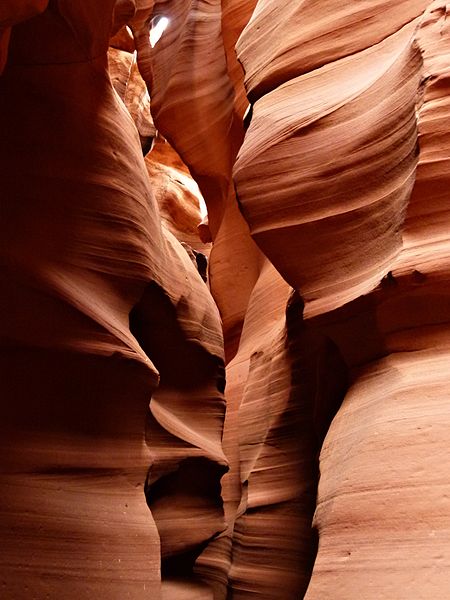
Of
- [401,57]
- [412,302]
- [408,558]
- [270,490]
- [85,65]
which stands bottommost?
[270,490]

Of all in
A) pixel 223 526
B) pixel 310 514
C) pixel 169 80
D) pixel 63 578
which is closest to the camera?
pixel 63 578

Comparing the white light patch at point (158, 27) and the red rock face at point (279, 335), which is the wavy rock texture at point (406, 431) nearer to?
the red rock face at point (279, 335)

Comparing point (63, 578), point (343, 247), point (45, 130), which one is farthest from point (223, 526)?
point (45, 130)

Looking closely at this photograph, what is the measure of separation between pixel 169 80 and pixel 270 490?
4.63 meters

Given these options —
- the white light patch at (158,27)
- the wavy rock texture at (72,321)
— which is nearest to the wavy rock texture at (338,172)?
the wavy rock texture at (72,321)

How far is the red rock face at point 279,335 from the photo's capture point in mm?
2494

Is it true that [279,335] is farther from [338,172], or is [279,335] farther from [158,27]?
[158,27]

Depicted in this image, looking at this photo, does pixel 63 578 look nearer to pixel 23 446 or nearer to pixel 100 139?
pixel 23 446

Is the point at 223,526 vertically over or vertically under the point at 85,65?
under

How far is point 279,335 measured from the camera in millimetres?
4613

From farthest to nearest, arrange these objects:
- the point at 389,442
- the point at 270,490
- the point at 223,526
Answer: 1. the point at 223,526
2. the point at 270,490
3. the point at 389,442

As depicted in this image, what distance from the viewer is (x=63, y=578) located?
295 cm

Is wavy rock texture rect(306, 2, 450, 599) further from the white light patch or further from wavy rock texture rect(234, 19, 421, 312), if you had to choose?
the white light patch

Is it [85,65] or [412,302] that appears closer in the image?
[412,302]
